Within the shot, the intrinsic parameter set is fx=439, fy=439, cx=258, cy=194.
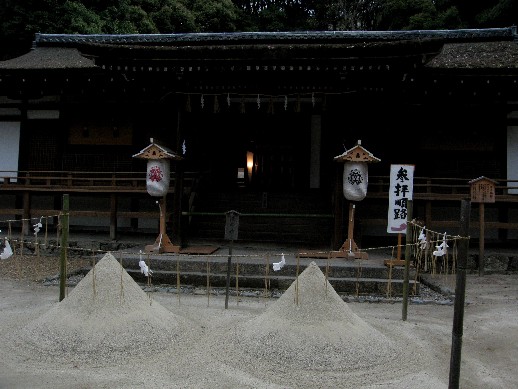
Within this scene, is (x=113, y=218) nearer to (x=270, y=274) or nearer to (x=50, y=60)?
(x=270, y=274)

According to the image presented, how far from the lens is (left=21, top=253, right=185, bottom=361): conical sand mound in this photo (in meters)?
5.26

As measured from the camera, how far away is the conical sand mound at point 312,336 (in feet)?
16.5

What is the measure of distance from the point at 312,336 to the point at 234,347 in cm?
99

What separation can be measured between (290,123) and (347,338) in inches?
427

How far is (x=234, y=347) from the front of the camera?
5.45 meters

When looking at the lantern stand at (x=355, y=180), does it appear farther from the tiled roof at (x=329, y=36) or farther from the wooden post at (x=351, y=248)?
the tiled roof at (x=329, y=36)

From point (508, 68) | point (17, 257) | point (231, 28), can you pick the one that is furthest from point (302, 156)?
point (231, 28)

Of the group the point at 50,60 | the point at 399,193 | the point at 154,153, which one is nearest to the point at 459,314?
the point at 399,193

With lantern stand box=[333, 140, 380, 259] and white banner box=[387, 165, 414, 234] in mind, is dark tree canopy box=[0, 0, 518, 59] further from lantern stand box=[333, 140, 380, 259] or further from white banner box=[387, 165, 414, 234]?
white banner box=[387, 165, 414, 234]

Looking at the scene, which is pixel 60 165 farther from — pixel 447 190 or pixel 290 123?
pixel 447 190

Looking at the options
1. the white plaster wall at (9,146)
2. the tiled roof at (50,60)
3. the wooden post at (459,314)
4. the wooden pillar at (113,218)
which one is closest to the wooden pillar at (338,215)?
the wooden pillar at (113,218)

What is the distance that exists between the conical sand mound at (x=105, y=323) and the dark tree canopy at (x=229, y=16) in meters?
19.8

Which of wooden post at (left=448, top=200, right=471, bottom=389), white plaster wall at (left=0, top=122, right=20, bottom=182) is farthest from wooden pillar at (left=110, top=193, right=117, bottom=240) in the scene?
wooden post at (left=448, top=200, right=471, bottom=389)

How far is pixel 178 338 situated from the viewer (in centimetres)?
575
